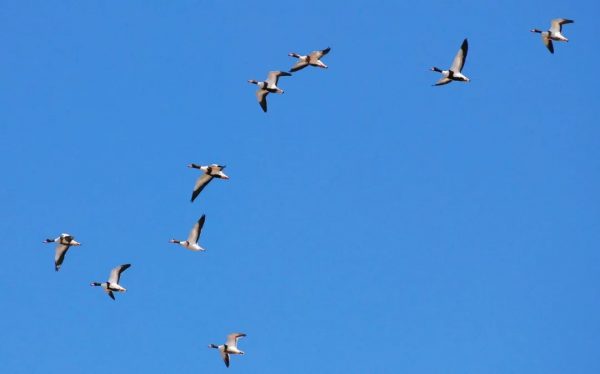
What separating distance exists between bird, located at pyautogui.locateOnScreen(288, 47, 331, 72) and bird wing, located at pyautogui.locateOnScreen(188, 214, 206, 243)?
286 inches

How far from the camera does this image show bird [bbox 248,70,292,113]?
170 ft

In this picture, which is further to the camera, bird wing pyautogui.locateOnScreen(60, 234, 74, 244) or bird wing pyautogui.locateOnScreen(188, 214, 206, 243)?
bird wing pyautogui.locateOnScreen(188, 214, 206, 243)

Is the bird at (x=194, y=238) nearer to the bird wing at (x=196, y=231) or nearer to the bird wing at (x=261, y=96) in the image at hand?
the bird wing at (x=196, y=231)

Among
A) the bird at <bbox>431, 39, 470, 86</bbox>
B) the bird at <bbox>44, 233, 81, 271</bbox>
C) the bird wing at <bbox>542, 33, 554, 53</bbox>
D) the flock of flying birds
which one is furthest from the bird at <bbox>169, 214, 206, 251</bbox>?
the bird wing at <bbox>542, 33, 554, 53</bbox>

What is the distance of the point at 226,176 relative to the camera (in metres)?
50.2

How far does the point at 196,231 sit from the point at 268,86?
6.73 meters

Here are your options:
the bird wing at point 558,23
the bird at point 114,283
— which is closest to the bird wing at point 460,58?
the bird wing at point 558,23

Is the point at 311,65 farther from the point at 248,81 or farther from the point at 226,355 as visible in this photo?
the point at 226,355

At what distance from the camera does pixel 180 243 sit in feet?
173

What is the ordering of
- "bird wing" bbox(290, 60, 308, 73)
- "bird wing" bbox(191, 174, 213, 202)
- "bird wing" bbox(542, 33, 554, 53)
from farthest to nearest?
"bird wing" bbox(542, 33, 554, 53)
"bird wing" bbox(290, 60, 308, 73)
"bird wing" bbox(191, 174, 213, 202)

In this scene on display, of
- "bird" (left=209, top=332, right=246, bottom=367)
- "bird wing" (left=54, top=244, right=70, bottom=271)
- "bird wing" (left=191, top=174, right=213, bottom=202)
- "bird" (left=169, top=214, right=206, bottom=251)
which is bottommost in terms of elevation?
"bird" (left=209, top=332, right=246, bottom=367)

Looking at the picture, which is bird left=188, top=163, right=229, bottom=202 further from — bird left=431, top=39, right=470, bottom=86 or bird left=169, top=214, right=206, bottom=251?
bird left=431, top=39, right=470, bottom=86

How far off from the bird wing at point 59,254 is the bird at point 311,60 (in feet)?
38.9

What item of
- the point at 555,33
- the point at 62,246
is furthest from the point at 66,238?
the point at 555,33
